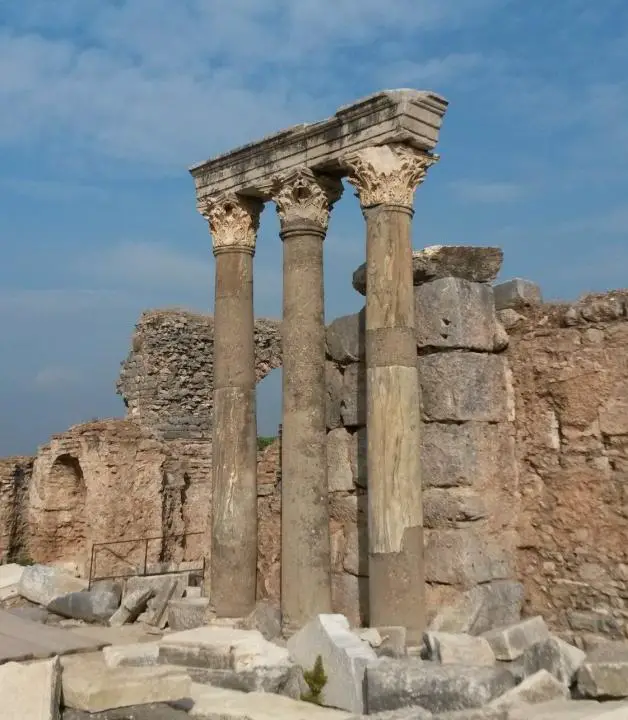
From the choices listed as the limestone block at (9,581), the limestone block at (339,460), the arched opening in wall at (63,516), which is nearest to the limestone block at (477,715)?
the limestone block at (339,460)

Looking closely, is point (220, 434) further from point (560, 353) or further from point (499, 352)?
point (560, 353)

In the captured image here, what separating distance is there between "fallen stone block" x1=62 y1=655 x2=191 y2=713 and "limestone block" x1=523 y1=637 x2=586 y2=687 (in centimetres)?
281

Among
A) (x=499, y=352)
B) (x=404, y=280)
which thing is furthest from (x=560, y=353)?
(x=404, y=280)

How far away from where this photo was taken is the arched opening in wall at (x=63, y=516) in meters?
19.1

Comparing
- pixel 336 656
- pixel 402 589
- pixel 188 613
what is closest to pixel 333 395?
pixel 402 589

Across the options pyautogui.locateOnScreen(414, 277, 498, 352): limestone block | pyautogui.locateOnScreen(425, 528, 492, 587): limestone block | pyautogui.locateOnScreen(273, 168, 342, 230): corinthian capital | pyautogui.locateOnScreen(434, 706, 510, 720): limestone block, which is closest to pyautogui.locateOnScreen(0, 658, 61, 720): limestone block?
pyautogui.locateOnScreen(434, 706, 510, 720): limestone block

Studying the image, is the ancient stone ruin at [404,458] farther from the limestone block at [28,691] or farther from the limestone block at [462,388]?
the limestone block at [28,691]

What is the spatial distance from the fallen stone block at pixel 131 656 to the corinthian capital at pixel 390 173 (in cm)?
479

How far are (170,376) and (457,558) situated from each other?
43.7 ft

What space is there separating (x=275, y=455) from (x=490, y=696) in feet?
16.5

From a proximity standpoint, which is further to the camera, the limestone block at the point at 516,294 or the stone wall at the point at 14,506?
the stone wall at the point at 14,506

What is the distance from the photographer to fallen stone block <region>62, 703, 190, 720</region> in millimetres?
5535

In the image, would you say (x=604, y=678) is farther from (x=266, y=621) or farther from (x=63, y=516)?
(x=63, y=516)

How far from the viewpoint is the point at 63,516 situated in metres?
19.3
